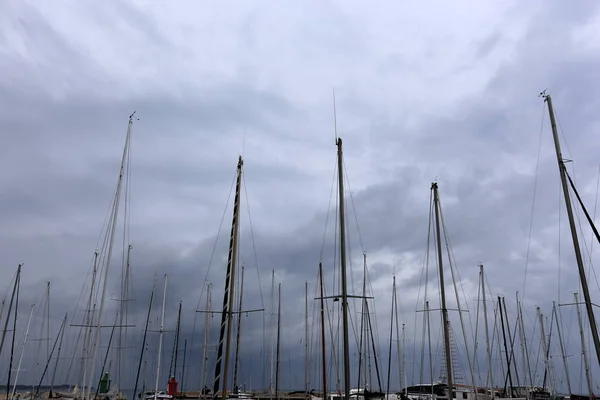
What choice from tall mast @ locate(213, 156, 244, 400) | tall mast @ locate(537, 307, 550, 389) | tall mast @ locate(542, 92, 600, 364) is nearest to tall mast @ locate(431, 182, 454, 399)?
tall mast @ locate(542, 92, 600, 364)

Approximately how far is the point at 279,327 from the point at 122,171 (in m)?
38.1

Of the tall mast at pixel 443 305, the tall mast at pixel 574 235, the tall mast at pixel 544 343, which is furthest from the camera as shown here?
the tall mast at pixel 544 343

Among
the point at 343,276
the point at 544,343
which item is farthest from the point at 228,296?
the point at 544,343

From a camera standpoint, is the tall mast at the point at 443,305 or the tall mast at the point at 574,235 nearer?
the tall mast at the point at 574,235

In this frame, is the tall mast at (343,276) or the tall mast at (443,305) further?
the tall mast at (443,305)

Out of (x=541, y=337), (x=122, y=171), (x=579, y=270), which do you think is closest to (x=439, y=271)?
(x=579, y=270)

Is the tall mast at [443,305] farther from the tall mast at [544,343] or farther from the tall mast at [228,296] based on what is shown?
the tall mast at [544,343]

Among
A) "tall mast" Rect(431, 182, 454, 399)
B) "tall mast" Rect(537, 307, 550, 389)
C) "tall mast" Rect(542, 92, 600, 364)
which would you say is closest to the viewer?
"tall mast" Rect(542, 92, 600, 364)

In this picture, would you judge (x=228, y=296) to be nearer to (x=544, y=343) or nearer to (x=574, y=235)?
(x=574, y=235)

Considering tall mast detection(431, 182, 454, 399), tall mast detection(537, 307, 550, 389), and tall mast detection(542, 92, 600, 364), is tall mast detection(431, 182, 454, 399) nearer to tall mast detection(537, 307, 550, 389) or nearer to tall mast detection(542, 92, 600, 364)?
tall mast detection(542, 92, 600, 364)

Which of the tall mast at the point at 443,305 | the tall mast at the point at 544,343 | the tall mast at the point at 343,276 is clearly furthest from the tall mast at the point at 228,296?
the tall mast at the point at 544,343

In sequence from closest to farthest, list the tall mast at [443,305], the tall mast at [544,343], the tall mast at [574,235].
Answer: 1. the tall mast at [574,235]
2. the tall mast at [443,305]
3. the tall mast at [544,343]

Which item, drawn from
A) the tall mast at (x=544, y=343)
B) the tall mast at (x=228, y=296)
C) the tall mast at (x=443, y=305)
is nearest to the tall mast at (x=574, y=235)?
the tall mast at (x=443, y=305)

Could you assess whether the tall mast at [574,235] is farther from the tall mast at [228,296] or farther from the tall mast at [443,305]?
the tall mast at [228,296]
